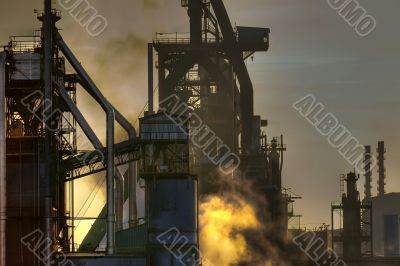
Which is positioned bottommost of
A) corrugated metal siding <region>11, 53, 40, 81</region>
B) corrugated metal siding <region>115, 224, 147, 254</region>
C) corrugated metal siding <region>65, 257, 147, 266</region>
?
corrugated metal siding <region>65, 257, 147, 266</region>

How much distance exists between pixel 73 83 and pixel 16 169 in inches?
328

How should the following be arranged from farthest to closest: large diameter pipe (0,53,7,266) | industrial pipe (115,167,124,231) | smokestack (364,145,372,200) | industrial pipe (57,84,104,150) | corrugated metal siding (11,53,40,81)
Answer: smokestack (364,145,372,200), industrial pipe (115,167,124,231), industrial pipe (57,84,104,150), corrugated metal siding (11,53,40,81), large diameter pipe (0,53,7,266)

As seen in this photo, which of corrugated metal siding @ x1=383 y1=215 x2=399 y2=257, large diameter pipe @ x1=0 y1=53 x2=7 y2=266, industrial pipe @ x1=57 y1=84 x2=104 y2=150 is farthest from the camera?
corrugated metal siding @ x1=383 y1=215 x2=399 y2=257

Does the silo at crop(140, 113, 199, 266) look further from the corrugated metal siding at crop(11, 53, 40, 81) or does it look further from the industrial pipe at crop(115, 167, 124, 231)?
the industrial pipe at crop(115, 167, 124, 231)

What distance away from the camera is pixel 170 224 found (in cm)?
5578

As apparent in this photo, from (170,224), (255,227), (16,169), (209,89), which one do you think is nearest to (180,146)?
(170,224)

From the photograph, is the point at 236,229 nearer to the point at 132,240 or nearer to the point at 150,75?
the point at 132,240

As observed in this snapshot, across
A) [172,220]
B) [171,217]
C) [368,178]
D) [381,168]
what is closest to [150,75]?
[171,217]

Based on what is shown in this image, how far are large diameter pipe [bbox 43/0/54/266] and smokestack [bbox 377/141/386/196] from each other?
117 metres

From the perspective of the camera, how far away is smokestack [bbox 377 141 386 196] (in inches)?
6788

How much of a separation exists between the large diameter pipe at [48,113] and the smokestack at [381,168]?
117 m

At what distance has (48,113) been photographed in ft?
190

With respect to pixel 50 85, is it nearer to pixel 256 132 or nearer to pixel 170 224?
pixel 170 224

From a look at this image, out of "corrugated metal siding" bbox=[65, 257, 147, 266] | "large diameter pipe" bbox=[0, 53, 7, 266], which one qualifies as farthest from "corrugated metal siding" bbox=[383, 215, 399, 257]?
"large diameter pipe" bbox=[0, 53, 7, 266]
